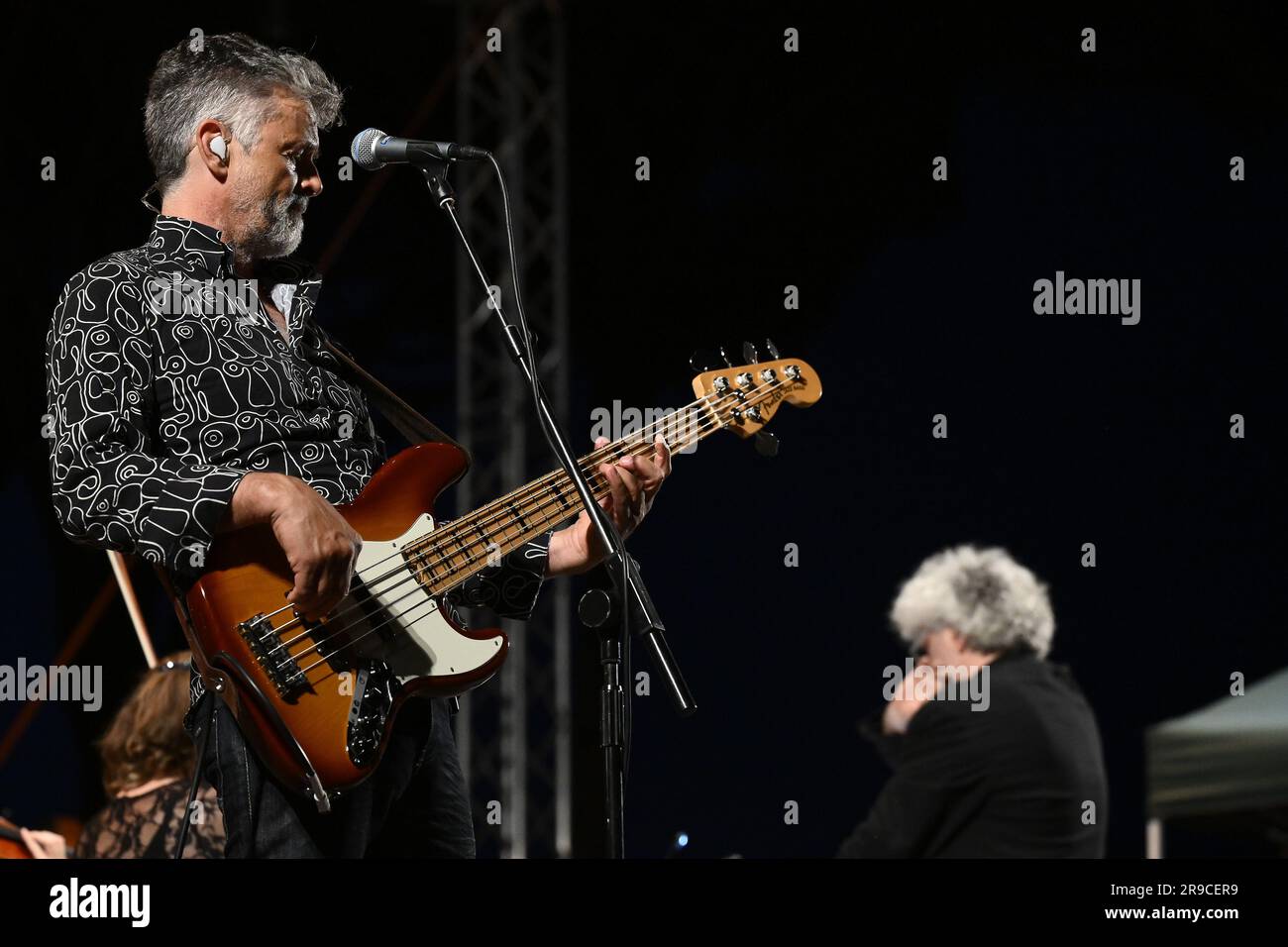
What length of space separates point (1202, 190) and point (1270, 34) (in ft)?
1.99

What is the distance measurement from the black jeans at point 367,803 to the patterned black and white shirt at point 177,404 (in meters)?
0.26

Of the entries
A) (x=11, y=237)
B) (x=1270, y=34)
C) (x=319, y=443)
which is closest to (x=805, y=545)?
(x=1270, y=34)

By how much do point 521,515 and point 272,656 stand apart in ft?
1.68

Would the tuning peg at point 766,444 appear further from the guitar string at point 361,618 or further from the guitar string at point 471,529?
the guitar string at point 361,618

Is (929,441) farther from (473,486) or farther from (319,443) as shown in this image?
(319,443)

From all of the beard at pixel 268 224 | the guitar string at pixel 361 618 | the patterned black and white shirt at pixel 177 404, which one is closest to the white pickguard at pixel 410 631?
the guitar string at pixel 361 618

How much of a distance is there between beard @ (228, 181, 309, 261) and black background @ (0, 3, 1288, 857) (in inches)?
125

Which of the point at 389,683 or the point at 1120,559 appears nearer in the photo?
the point at 389,683

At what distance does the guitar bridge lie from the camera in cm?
198

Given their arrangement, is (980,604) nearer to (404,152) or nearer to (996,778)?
(996,778)

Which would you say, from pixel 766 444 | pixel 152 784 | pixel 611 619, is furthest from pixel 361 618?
pixel 152 784

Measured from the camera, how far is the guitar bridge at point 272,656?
1977 mm

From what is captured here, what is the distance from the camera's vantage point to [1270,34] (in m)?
5.49

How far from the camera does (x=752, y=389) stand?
268cm
